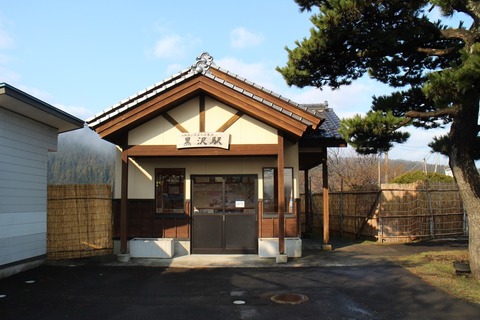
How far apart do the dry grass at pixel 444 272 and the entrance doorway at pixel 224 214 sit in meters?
4.04

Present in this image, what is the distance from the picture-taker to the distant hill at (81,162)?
40.4 metres

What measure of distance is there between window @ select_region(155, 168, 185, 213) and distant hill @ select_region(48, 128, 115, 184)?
2277 cm

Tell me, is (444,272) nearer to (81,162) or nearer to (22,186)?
(22,186)

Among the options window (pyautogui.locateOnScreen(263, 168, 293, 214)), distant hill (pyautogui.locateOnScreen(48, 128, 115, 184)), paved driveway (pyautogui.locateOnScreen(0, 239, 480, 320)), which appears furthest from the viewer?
distant hill (pyautogui.locateOnScreen(48, 128, 115, 184))

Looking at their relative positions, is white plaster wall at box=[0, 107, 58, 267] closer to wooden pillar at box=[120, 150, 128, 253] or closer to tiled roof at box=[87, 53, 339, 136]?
tiled roof at box=[87, 53, 339, 136]

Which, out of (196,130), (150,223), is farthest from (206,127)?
(150,223)

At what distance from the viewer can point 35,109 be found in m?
9.19

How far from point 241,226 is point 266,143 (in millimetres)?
2492

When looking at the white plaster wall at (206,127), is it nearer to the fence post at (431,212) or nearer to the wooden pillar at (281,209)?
the wooden pillar at (281,209)

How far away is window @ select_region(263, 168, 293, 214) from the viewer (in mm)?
11555

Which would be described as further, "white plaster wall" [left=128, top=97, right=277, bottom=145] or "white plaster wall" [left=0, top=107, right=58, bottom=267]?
"white plaster wall" [left=128, top=97, right=277, bottom=145]

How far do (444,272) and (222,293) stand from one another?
4.89 metres

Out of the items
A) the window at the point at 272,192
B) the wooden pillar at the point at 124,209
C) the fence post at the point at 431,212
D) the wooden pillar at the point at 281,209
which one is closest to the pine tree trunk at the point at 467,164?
the wooden pillar at the point at 281,209

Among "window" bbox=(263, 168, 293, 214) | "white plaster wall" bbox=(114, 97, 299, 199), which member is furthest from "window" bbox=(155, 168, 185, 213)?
"window" bbox=(263, 168, 293, 214)
